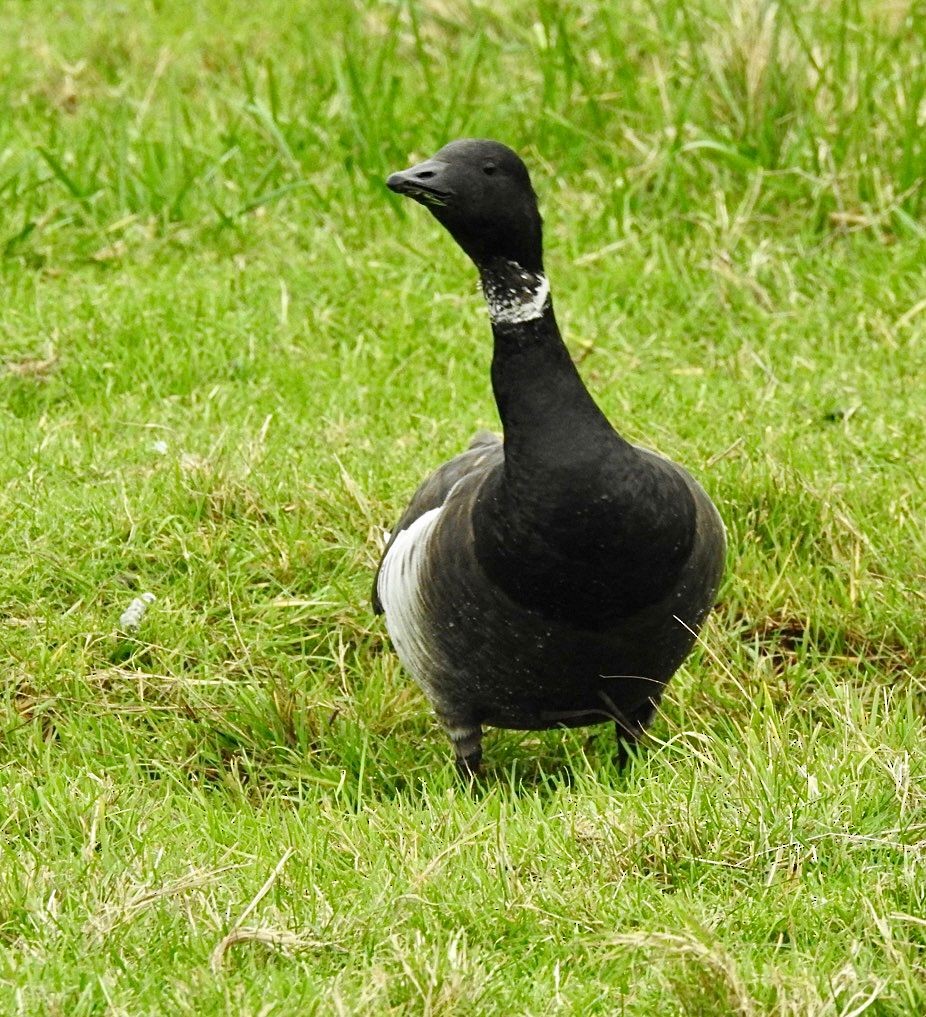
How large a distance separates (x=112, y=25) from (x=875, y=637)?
18.5 ft

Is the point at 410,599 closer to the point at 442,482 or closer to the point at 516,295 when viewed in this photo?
the point at 442,482

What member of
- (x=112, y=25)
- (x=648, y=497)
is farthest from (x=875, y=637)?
(x=112, y=25)

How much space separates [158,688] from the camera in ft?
16.4

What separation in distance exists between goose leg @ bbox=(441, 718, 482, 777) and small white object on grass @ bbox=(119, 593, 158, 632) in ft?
3.79

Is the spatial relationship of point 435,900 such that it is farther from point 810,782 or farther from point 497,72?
point 497,72

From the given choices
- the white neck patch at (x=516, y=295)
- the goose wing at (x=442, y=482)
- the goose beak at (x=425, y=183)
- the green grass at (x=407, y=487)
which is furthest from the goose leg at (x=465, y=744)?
the goose beak at (x=425, y=183)

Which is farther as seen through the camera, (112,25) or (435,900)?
(112,25)

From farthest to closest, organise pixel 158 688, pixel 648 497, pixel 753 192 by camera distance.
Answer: pixel 753 192, pixel 158 688, pixel 648 497

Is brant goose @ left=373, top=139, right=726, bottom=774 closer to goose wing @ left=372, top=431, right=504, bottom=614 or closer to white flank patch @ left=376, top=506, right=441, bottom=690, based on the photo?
white flank patch @ left=376, top=506, right=441, bottom=690

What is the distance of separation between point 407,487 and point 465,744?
1.36 m

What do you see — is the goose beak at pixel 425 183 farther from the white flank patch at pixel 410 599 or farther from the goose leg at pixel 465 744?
the goose leg at pixel 465 744

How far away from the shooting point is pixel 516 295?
166 inches

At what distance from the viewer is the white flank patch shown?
14.6 ft

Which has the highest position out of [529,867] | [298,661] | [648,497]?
[648,497]
